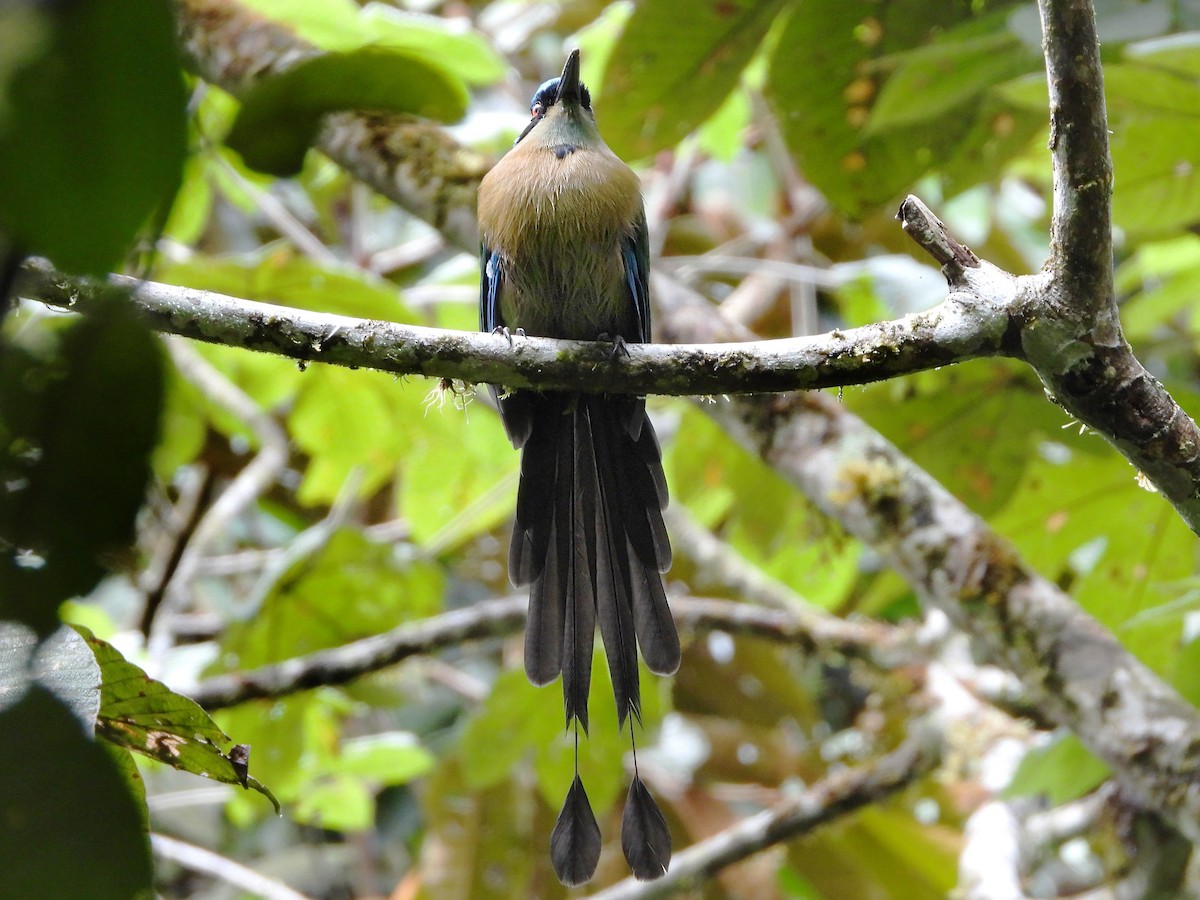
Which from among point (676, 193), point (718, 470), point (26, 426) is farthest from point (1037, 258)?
point (26, 426)

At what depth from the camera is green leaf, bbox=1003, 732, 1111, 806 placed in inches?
96.7

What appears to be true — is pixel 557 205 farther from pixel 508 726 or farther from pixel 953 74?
pixel 508 726

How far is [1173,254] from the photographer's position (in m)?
4.42

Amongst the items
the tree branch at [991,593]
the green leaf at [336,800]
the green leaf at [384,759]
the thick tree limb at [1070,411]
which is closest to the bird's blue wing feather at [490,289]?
the thick tree limb at [1070,411]

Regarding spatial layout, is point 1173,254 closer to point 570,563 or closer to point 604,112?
point 604,112

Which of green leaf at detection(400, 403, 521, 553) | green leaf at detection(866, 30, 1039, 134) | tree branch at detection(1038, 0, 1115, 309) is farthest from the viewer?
green leaf at detection(400, 403, 521, 553)

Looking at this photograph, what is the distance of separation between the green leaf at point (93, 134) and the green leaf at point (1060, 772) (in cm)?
239

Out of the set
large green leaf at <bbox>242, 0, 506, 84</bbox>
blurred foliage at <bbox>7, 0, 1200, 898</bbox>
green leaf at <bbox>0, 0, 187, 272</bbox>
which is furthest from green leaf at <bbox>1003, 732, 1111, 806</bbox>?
green leaf at <bbox>0, 0, 187, 272</bbox>

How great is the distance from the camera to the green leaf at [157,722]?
125 cm

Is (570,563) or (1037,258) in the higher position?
(1037,258)

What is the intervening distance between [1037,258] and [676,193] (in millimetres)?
1869

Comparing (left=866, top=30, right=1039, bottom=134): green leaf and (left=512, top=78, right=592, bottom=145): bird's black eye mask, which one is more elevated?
(left=512, top=78, right=592, bottom=145): bird's black eye mask

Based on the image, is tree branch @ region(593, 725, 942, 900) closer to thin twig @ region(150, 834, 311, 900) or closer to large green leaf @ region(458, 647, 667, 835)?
large green leaf @ region(458, 647, 667, 835)

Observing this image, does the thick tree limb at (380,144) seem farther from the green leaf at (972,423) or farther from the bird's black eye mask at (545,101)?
the green leaf at (972,423)
